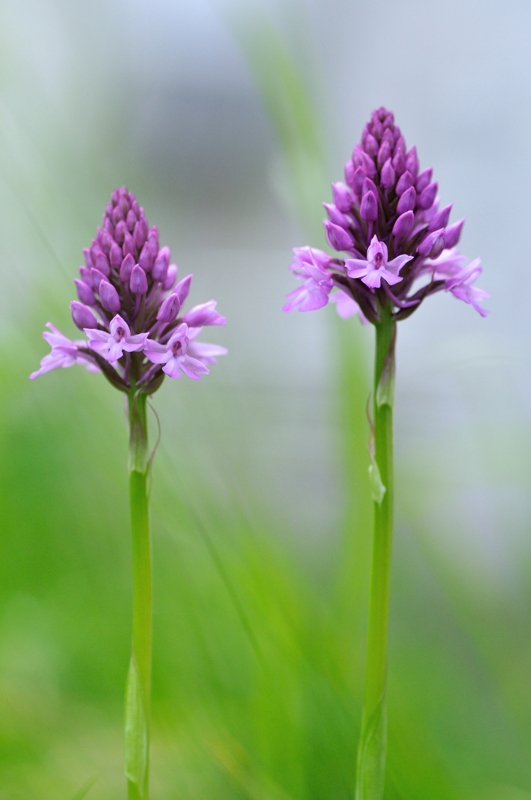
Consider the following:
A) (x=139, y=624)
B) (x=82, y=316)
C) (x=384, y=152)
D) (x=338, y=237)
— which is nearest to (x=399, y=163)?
(x=384, y=152)

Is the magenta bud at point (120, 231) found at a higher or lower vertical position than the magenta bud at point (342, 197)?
lower

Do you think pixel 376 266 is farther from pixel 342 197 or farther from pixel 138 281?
pixel 138 281

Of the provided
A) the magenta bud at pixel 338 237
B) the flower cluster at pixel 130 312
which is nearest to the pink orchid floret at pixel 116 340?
the flower cluster at pixel 130 312

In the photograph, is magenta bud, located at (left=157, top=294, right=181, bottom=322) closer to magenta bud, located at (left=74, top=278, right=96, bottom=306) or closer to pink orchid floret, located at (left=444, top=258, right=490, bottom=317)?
magenta bud, located at (left=74, top=278, right=96, bottom=306)

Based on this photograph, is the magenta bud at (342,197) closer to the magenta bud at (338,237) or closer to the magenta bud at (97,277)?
the magenta bud at (338,237)

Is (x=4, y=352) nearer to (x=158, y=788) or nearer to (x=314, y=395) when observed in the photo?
(x=158, y=788)
